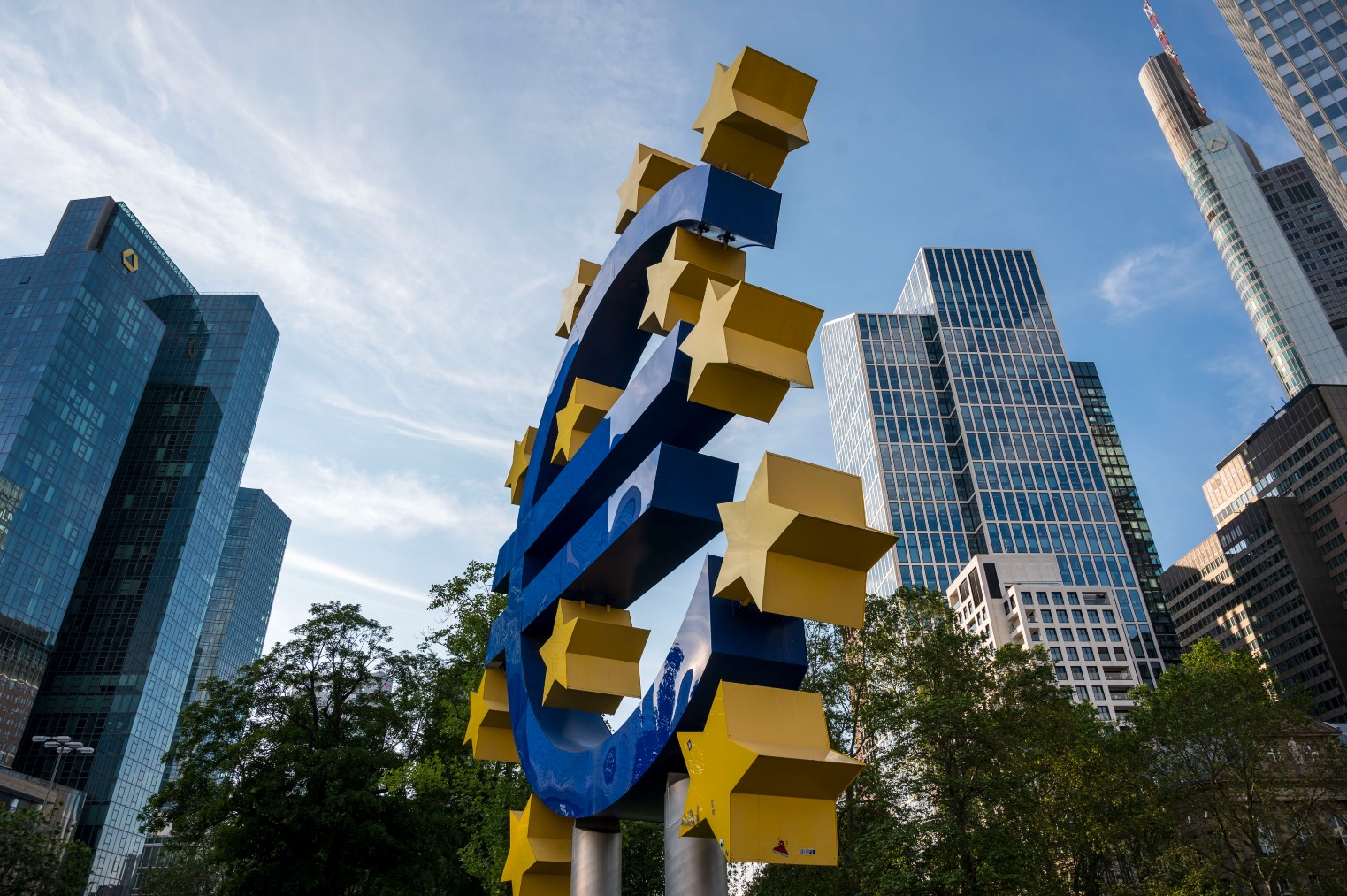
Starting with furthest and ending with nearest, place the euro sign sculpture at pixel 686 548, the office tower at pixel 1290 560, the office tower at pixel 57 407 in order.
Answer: the office tower at pixel 1290 560
the office tower at pixel 57 407
the euro sign sculpture at pixel 686 548

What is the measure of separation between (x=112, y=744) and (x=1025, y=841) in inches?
3458

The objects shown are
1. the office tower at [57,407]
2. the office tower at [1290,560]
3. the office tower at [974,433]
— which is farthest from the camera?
the office tower at [974,433]

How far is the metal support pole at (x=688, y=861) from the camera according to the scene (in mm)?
5484

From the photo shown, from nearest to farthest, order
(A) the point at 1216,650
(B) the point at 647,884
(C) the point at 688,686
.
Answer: (C) the point at 688,686 < (B) the point at 647,884 < (A) the point at 1216,650

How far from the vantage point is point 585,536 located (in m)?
7.14

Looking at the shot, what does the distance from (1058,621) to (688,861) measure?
92.6 metres

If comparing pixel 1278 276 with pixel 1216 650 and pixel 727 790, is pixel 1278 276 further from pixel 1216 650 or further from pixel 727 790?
pixel 727 790

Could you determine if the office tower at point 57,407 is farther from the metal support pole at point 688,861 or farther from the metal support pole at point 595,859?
the metal support pole at point 688,861

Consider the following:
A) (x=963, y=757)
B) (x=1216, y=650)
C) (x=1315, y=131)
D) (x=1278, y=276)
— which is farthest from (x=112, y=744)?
(x=1278, y=276)

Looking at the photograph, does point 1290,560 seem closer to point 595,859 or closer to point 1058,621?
point 1058,621

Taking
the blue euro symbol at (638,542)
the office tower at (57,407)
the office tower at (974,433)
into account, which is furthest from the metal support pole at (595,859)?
the office tower at (974,433)

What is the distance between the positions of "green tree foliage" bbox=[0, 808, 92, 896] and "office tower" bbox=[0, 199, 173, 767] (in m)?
55.9

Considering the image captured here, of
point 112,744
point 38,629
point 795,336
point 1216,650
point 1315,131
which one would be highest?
point 1315,131

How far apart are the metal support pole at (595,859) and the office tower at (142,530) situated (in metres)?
90.0
